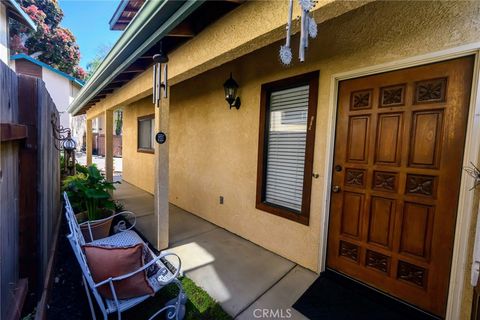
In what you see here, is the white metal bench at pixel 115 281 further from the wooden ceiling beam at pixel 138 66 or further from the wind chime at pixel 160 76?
the wooden ceiling beam at pixel 138 66

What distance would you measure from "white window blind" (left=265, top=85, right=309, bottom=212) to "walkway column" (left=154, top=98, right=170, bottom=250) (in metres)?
1.42

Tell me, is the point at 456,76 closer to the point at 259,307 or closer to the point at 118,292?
the point at 259,307

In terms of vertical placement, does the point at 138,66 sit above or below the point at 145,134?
above

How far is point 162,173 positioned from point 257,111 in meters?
1.60

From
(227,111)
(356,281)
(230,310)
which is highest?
(227,111)

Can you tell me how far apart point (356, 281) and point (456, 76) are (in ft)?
6.88

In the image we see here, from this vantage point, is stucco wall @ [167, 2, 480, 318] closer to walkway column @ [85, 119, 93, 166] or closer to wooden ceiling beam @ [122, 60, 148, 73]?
wooden ceiling beam @ [122, 60, 148, 73]

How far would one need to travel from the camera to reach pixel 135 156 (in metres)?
6.97

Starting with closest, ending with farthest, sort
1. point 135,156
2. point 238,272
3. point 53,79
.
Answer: point 238,272 → point 135,156 → point 53,79

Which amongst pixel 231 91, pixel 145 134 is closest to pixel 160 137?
pixel 231 91

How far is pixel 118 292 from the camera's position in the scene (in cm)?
163

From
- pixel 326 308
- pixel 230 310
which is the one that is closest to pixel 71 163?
pixel 230 310

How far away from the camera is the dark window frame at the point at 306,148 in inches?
102

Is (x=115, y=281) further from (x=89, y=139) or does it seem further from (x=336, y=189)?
(x=89, y=139)
